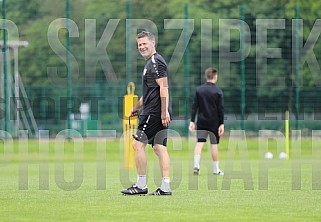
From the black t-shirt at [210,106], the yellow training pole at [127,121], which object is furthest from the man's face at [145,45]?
the yellow training pole at [127,121]

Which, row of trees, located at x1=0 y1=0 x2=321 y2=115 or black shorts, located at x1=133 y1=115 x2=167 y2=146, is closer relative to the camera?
black shorts, located at x1=133 y1=115 x2=167 y2=146

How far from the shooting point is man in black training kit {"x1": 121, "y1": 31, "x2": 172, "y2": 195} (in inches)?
468

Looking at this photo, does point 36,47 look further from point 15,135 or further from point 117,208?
point 117,208

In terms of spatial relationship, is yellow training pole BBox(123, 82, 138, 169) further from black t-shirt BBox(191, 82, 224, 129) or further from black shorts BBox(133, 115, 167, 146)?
black shorts BBox(133, 115, 167, 146)

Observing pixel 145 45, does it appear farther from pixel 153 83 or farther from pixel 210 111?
pixel 210 111

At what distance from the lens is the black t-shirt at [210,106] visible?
16.9 metres

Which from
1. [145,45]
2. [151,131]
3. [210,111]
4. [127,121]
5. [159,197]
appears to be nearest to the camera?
[159,197]

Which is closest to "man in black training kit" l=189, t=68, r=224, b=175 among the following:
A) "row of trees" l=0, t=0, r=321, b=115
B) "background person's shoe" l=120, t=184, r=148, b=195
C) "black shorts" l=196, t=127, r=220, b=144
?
"black shorts" l=196, t=127, r=220, b=144

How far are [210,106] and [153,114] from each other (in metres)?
5.00

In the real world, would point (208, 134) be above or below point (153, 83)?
below

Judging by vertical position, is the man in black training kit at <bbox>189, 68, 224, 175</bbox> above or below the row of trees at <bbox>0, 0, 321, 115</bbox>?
below
